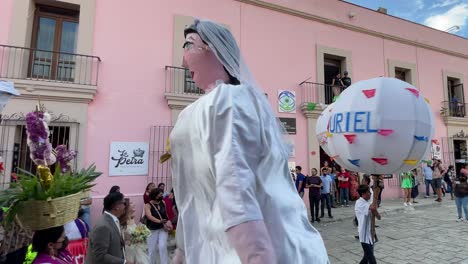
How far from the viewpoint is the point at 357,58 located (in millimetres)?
11695

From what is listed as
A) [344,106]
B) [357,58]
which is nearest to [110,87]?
[344,106]

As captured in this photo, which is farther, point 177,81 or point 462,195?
point 177,81

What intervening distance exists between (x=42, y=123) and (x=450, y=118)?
15814mm

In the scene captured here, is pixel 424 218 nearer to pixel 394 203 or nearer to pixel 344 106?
pixel 394 203

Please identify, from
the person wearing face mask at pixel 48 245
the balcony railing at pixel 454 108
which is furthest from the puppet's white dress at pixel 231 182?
the balcony railing at pixel 454 108

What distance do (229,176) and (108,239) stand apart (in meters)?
2.71

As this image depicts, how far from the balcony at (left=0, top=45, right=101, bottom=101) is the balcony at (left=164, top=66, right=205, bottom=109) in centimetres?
191

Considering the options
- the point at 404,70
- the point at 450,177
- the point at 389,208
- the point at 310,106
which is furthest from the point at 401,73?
the point at 389,208

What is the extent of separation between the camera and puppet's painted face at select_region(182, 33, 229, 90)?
1.21 meters

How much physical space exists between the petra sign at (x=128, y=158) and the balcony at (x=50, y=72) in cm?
151

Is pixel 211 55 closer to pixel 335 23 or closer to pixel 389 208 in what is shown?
pixel 389 208

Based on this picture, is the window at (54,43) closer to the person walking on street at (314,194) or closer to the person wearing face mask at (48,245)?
the person wearing face mask at (48,245)

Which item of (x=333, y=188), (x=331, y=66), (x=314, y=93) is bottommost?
(x=333, y=188)

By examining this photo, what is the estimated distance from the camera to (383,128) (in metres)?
2.33
